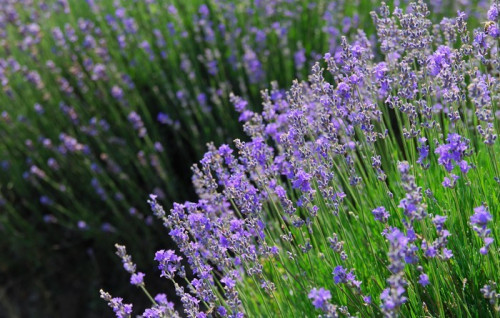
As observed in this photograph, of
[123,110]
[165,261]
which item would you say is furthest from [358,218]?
[123,110]

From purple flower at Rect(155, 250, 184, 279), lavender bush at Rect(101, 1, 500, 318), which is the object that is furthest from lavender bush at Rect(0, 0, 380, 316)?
purple flower at Rect(155, 250, 184, 279)

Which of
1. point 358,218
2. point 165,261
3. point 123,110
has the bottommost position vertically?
point 165,261

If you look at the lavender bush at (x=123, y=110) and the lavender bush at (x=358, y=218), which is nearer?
the lavender bush at (x=358, y=218)

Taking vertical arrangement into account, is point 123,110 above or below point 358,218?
above

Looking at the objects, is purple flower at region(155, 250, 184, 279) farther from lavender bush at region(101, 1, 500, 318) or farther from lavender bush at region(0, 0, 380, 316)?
lavender bush at region(0, 0, 380, 316)

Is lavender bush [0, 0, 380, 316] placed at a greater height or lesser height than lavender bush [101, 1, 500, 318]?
greater

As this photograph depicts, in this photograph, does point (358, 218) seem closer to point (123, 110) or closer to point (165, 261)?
point (165, 261)

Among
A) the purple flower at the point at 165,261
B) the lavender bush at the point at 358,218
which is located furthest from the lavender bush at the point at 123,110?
the purple flower at the point at 165,261

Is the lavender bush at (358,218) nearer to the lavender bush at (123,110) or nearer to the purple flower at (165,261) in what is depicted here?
the purple flower at (165,261)

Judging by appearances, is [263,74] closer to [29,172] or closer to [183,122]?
[183,122]

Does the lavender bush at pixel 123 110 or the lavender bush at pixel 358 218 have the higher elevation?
the lavender bush at pixel 123 110

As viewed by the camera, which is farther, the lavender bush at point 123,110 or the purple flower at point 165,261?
the lavender bush at point 123,110
